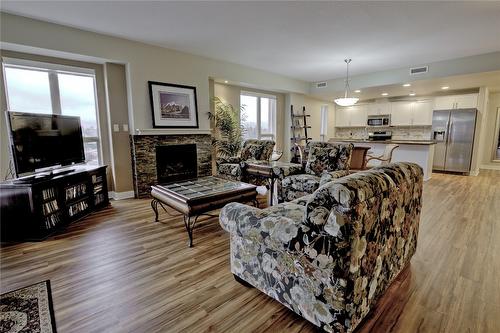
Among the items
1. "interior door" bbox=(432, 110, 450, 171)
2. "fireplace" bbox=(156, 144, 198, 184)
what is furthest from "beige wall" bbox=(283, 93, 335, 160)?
"fireplace" bbox=(156, 144, 198, 184)

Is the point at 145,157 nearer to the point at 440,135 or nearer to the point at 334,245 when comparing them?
the point at 334,245

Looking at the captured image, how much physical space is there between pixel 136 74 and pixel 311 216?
4.18 meters

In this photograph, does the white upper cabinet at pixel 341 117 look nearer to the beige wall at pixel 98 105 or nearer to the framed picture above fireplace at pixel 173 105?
the framed picture above fireplace at pixel 173 105

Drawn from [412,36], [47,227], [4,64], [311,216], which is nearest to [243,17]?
[412,36]

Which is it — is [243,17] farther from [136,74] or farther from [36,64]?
[36,64]

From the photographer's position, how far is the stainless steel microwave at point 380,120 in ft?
26.1

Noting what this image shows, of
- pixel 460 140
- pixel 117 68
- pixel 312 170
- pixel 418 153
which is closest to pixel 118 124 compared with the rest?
pixel 117 68

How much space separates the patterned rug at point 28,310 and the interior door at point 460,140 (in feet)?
28.7

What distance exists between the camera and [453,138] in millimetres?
6672

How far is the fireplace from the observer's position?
464cm

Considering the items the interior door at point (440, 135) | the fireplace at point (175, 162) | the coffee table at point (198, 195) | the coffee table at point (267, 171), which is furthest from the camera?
the interior door at point (440, 135)

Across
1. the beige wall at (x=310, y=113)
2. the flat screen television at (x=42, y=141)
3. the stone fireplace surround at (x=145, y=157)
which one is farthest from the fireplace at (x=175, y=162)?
the beige wall at (x=310, y=113)

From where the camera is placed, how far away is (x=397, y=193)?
1559 millimetres

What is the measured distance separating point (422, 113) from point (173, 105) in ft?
23.9
